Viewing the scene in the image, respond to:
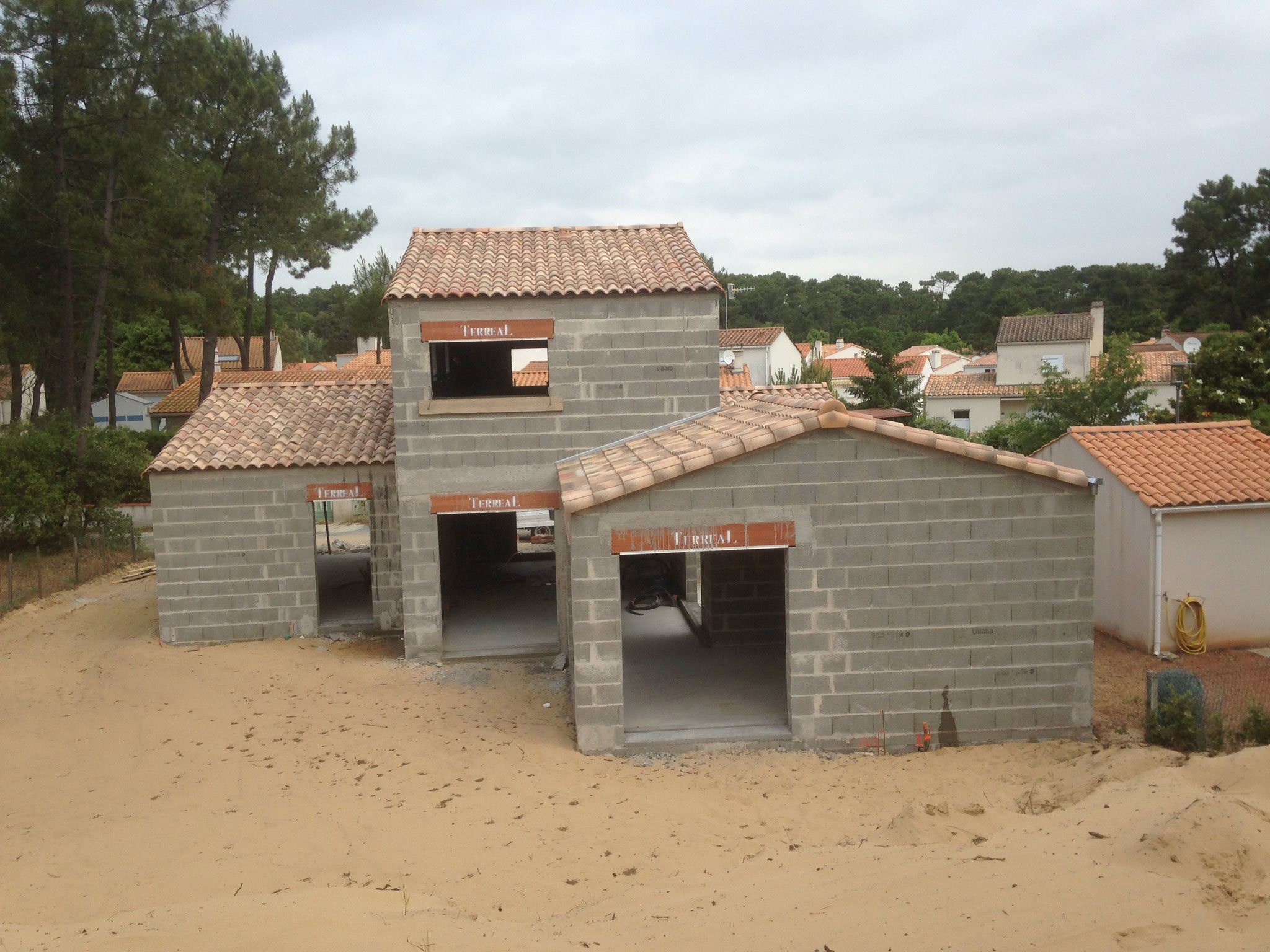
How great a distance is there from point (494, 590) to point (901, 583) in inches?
457

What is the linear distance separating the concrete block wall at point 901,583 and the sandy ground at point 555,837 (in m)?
0.56

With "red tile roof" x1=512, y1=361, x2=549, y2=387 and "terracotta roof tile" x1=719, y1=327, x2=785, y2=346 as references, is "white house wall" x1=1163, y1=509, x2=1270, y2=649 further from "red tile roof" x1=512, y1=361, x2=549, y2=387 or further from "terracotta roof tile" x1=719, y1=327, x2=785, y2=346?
"terracotta roof tile" x1=719, y1=327, x2=785, y2=346

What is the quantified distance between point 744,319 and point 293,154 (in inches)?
2465

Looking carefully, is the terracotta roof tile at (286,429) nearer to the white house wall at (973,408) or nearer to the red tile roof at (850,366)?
the white house wall at (973,408)

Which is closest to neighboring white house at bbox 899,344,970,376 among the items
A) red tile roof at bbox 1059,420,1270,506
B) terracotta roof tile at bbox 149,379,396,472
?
red tile roof at bbox 1059,420,1270,506

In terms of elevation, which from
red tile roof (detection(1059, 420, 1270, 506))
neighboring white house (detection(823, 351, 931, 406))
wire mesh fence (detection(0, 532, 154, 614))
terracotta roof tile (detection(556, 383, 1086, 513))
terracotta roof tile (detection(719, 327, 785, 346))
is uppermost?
terracotta roof tile (detection(719, 327, 785, 346))

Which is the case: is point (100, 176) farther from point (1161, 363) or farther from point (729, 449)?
point (1161, 363)

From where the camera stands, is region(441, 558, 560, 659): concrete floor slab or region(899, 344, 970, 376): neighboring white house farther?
region(899, 344, 970, 376): neighboring white house

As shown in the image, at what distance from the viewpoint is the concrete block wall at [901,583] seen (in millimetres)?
10422

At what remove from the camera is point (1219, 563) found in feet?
47.9

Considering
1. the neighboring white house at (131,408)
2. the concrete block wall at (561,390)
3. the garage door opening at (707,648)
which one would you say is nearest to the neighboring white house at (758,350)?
the neighboring white house at (131,408)

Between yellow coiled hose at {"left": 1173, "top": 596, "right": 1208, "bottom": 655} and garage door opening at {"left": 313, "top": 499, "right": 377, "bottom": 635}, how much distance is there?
12947 millimetres

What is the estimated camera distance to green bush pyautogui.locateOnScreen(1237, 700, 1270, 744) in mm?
9844

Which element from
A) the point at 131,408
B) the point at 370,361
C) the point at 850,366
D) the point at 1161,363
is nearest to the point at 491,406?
the point at 1161,363
